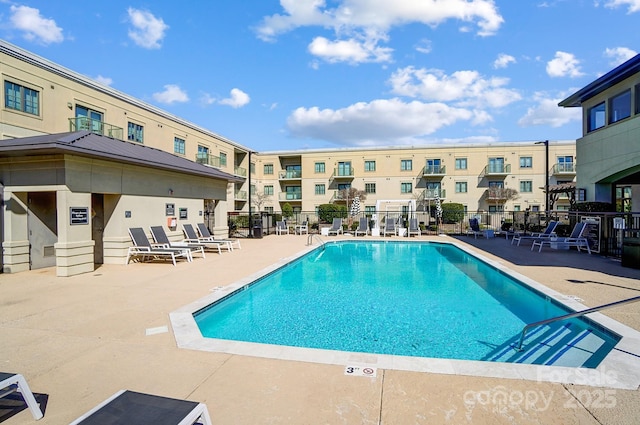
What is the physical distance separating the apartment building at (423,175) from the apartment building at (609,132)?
1750 centimetres

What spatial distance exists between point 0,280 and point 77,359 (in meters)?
6.01

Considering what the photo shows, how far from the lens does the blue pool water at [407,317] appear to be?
15.2 ft

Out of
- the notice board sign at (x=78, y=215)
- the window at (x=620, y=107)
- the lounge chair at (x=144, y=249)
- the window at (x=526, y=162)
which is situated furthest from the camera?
the window at (x=526, y=162)

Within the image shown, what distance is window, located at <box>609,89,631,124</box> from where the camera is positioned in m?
11.7

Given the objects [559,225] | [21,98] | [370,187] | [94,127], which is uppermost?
[21,98]

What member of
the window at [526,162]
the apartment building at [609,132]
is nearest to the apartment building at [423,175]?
the window at [526,162]

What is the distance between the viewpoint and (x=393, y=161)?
1400 inches

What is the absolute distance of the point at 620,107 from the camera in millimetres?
12148

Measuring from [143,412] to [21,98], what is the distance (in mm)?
18894

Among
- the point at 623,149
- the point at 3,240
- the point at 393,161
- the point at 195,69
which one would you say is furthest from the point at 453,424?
the point at 393,161

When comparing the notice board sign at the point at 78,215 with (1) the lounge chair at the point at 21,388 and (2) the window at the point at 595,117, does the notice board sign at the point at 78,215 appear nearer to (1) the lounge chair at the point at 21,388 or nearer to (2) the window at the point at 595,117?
(1) the lounge chair at the point at 21,388

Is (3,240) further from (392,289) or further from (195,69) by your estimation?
(195,69)

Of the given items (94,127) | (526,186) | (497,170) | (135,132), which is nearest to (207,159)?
(135,132)

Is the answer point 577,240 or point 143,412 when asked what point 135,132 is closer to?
point 143,412
